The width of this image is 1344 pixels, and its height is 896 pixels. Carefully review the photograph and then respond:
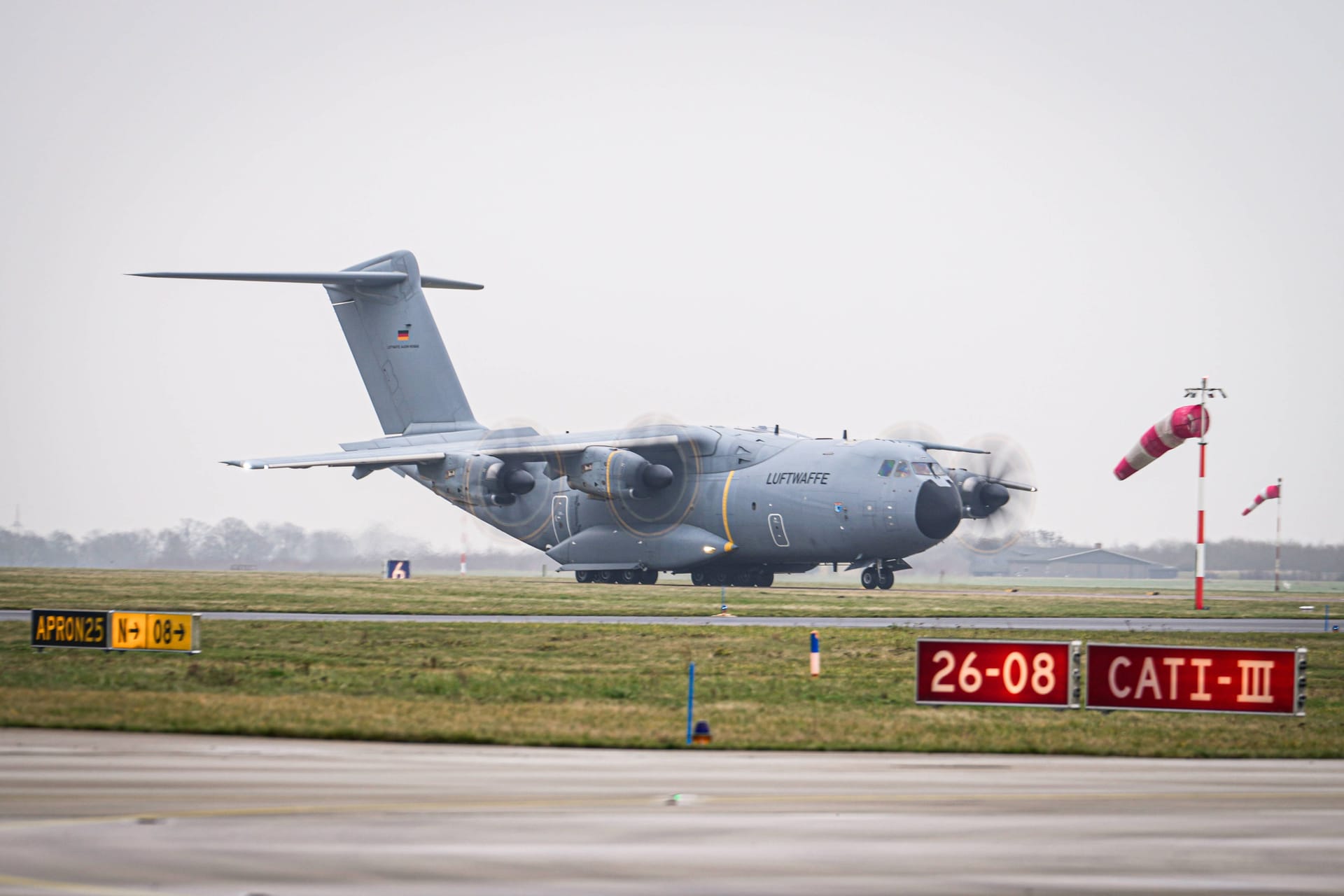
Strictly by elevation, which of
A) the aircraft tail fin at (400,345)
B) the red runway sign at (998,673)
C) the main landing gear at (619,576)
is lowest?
the main landing gear at (619,576)

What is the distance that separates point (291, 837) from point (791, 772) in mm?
4865

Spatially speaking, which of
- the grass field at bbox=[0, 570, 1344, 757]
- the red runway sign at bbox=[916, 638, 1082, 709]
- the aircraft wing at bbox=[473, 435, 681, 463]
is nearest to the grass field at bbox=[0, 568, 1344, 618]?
the grass field at bbox=[0, 570, 1344, 757]

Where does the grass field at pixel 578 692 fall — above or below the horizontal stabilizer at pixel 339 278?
below

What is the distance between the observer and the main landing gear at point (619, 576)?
1988 inches

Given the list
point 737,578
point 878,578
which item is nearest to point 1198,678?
point 878,578

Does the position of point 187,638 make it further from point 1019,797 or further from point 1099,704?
point 1019,797

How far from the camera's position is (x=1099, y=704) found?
55.2 feet

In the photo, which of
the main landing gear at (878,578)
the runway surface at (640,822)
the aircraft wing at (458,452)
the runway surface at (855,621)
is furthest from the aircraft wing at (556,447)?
the runway surface at (640,822)

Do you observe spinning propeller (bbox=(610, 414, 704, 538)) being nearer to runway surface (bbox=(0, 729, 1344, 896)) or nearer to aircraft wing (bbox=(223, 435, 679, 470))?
aircraft wing (bbox=(223, 435, 679, 470))

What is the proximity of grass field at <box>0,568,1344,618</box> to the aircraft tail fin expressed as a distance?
604cm

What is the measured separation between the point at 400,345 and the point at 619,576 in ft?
36.9

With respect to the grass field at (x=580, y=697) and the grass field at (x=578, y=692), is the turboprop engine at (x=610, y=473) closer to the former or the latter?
the grass field at (x=578, y=692)

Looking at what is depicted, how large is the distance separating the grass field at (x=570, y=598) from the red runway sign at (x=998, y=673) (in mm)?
16495

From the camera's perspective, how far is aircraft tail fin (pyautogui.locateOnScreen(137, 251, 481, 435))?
50125mm
